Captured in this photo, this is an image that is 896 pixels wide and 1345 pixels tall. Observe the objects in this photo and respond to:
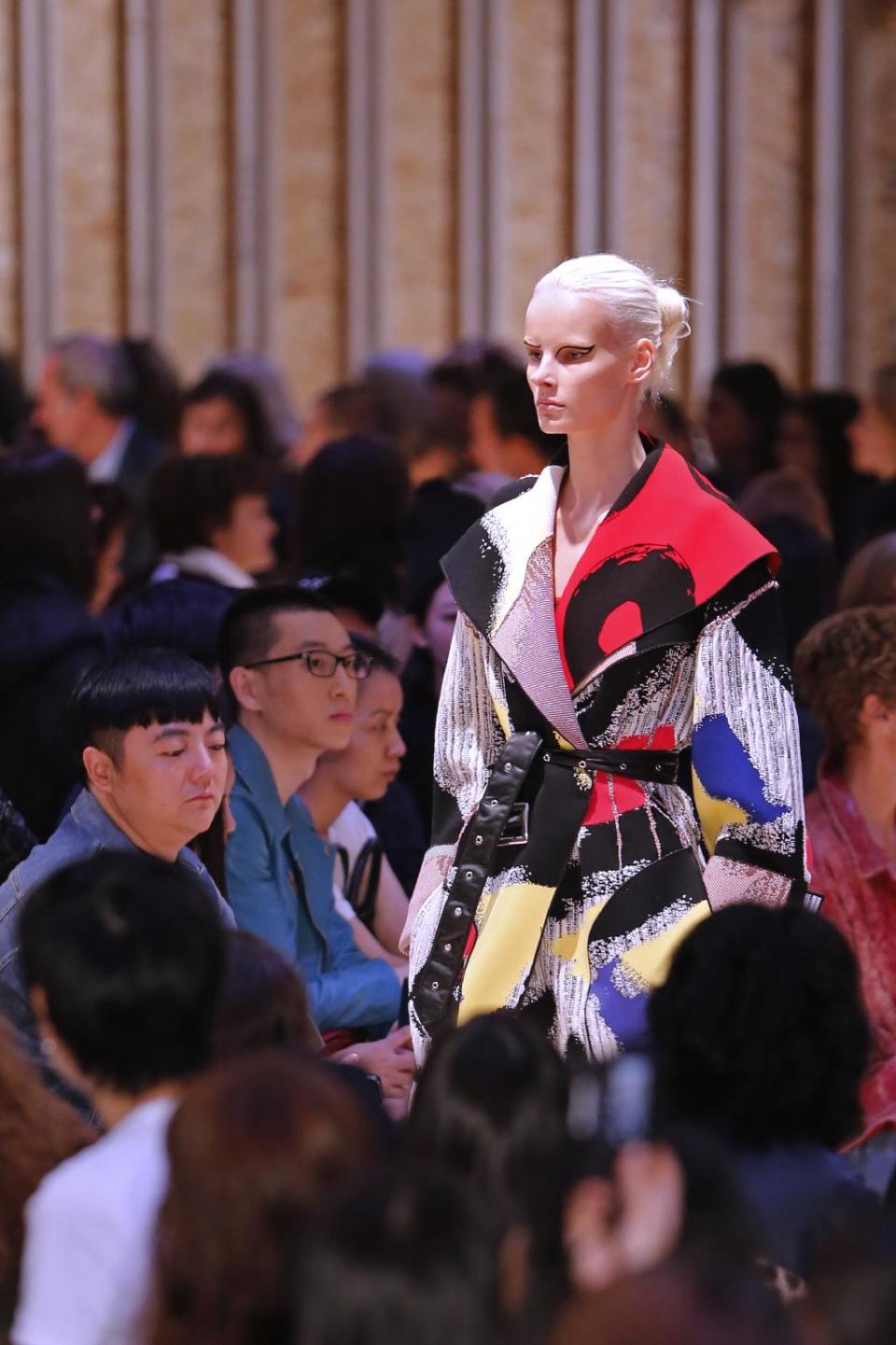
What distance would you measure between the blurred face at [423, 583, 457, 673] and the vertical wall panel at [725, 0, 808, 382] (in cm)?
590

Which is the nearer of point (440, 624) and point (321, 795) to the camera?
point (321, 795)

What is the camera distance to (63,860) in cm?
350

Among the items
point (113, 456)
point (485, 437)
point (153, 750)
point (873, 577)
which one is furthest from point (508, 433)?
point (153, 750)

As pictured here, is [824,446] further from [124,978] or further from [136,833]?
[124,978]

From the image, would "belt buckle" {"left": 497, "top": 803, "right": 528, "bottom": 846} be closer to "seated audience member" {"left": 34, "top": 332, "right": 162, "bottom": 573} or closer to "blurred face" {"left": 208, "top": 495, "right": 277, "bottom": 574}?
"blurred face" {"left": 208, "top": 495, "right": 277, "bottom": 574}

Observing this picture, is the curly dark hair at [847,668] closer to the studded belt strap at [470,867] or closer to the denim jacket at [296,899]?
the denim jacket at [296,899]

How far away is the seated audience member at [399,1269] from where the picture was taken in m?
1.76

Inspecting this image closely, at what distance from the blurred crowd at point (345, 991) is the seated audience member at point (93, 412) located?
368 mm

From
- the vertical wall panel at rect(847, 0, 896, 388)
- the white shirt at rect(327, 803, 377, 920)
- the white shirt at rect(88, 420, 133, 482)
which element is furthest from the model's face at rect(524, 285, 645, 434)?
the vertical wall panel at rect(847, 0, 896, 388)

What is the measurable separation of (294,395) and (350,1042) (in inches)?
247

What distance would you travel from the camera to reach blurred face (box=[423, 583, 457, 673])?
5.03 metres

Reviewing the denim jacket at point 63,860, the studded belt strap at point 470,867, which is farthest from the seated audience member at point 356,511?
the studded belt strap at point 470,867

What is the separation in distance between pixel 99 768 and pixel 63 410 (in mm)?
4077

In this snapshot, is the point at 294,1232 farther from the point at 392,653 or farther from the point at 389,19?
the point at 389,19
